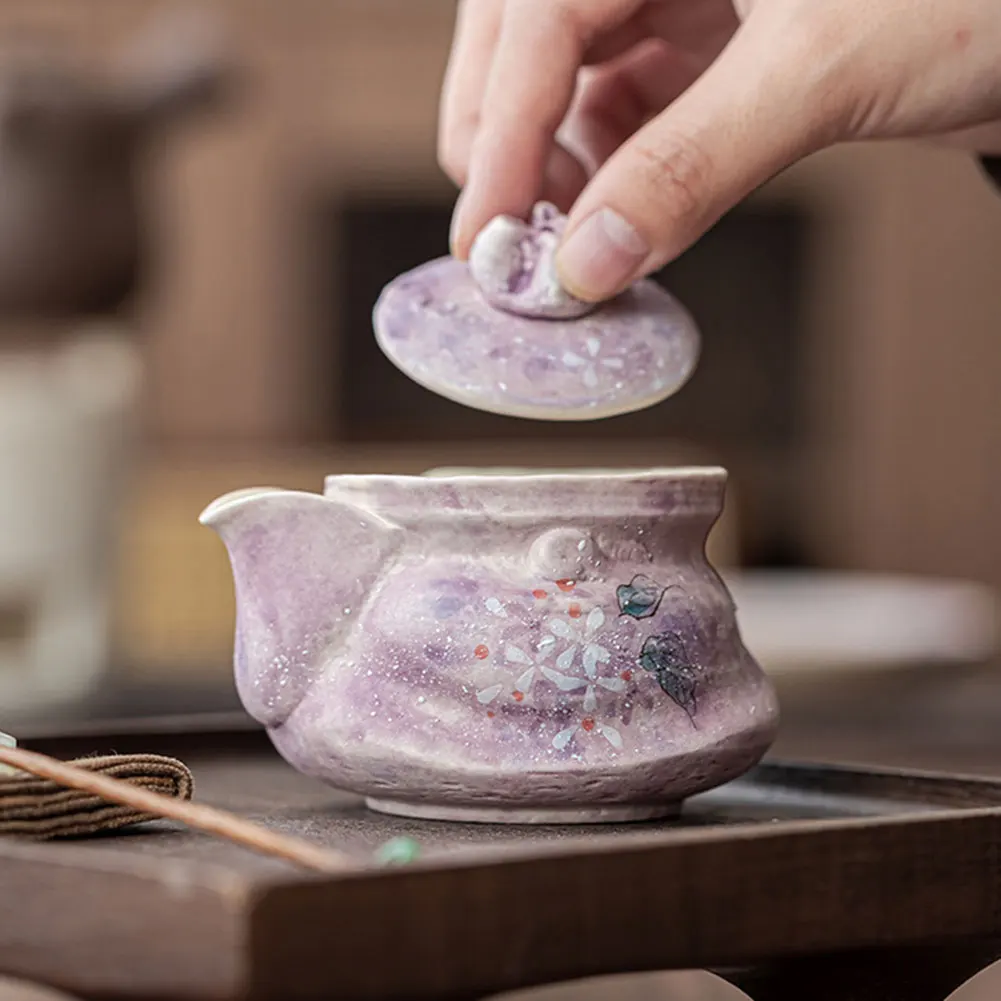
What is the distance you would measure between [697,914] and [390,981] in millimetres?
85

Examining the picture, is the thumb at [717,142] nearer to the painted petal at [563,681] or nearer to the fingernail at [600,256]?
the fingernail at [600,256]

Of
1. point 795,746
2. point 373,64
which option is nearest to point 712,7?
point 795,746

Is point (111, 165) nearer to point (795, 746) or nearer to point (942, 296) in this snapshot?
point (795, 746)

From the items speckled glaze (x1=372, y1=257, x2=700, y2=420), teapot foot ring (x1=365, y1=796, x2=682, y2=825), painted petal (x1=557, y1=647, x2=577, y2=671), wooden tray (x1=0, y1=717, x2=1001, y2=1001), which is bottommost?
teapot foot ring (x1=365, y1=796, x2=682, y2=825)

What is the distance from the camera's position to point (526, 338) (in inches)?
25.4

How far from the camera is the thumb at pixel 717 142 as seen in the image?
2.29 feet

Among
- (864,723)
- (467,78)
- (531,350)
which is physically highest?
(467,78)

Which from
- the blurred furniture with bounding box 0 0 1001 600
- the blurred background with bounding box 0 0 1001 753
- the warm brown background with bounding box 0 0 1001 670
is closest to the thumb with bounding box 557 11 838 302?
the blurred background with bounding box 0 0 1001 753

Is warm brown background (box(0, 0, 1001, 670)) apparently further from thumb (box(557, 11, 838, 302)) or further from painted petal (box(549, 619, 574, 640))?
painted petal (box(549, 619, 574, 640))

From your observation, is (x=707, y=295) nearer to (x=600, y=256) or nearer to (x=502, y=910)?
(x=600, y=256)

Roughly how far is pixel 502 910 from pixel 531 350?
0.26 m

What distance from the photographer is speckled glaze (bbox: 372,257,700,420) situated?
634 mm

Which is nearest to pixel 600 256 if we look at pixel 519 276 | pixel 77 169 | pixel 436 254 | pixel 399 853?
pixel 519 276

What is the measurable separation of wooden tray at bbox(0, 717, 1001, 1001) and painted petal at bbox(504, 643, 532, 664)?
0.16ft
